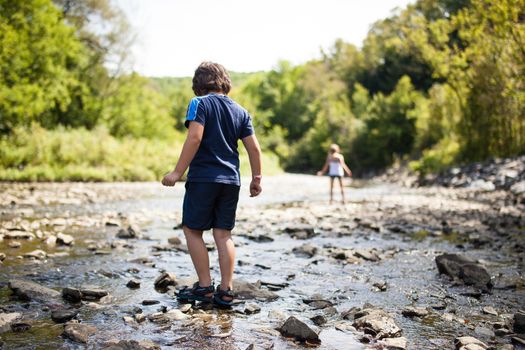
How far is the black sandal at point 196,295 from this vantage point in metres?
3.99

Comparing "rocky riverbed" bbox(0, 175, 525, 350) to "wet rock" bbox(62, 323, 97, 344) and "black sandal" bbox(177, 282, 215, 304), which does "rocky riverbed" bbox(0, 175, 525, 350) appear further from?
"black sandal" bbox(177, 282, 215, 304)

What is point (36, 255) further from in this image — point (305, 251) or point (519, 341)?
point (519, 341)

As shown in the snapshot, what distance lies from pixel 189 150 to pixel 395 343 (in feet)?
7.33

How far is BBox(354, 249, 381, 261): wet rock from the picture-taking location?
594 cm

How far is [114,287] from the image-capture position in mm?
4422

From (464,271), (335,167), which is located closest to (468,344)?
(464,271)

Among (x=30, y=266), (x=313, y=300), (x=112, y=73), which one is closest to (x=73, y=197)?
(x=30, y=266)

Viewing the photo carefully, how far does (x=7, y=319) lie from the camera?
3.21 metres

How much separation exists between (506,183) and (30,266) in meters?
18.4

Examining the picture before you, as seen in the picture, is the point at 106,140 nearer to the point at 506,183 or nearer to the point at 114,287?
the point at 506,183

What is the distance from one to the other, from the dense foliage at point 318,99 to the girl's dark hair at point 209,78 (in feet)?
47.0

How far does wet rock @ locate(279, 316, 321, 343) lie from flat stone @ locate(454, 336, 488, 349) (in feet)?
3.07

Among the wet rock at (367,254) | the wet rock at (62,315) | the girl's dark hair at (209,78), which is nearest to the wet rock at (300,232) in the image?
the wet rock at (367,254)

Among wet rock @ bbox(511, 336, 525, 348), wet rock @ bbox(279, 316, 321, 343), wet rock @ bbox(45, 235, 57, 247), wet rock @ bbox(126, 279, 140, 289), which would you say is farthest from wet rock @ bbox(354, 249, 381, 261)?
wet rock @ bbox(45, 235, 57, 247)
